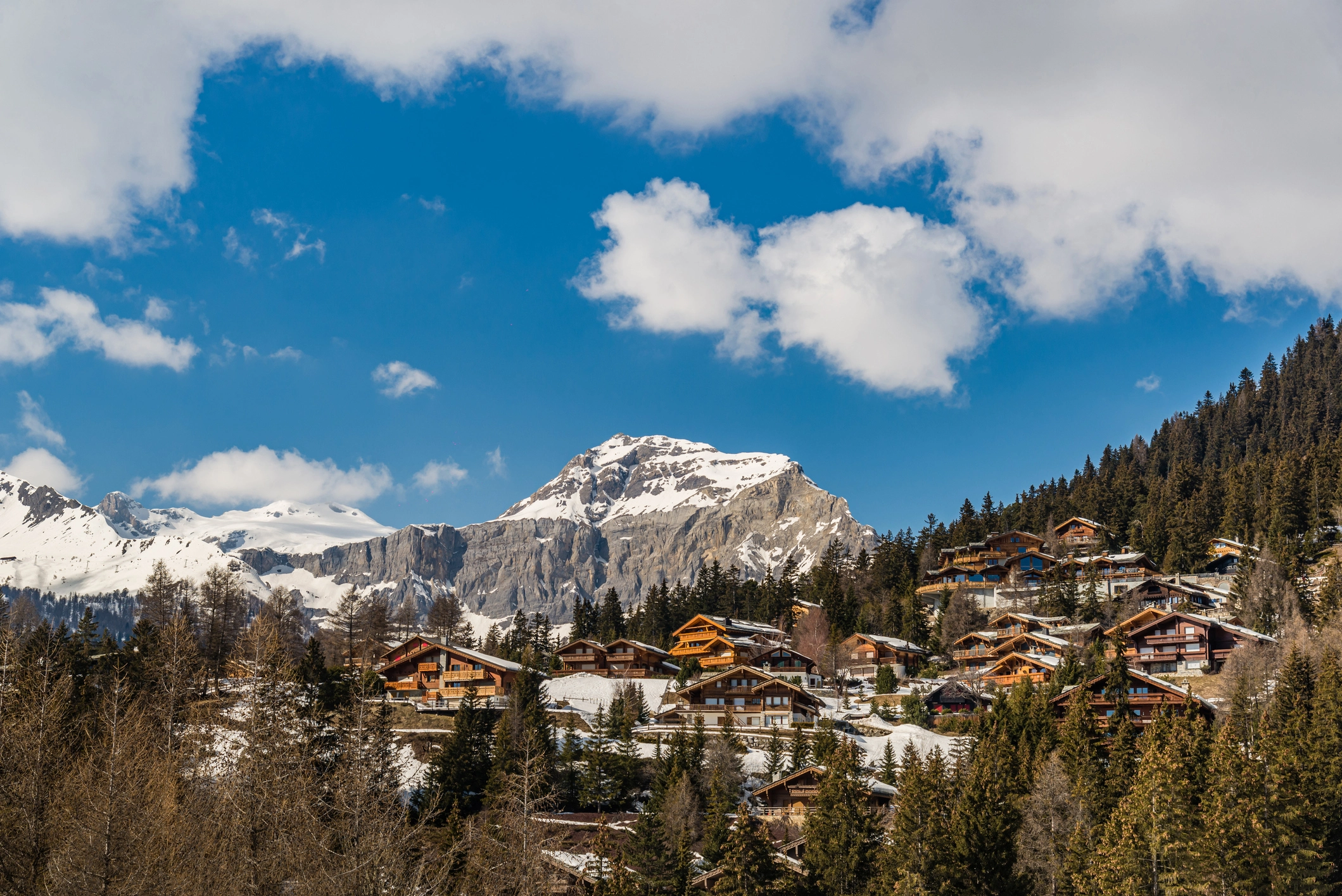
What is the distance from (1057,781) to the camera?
4956 centimetres

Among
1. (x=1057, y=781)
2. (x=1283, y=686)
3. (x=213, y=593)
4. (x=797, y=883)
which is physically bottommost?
(x=797, y=883)

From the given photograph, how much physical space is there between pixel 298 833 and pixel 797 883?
23.5 metres

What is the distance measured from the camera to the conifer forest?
30859mm

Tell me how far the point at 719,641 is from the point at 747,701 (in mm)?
23094

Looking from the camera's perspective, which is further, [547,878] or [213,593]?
[213,593]

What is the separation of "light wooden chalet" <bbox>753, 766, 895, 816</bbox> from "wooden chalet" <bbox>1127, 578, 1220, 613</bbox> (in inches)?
1991

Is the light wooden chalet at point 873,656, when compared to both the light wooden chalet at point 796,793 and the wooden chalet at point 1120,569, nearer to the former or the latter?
the wooden chalet at point 1120,569

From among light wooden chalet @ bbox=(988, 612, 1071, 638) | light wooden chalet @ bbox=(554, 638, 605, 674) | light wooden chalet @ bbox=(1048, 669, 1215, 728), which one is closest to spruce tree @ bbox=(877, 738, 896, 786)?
light wooden chalet @ bbox=(1048, 669, 1215, 728)

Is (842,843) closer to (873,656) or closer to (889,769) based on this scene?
(889,769)

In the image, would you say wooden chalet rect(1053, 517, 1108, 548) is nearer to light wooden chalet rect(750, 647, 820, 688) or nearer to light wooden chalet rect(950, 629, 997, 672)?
light wooden chalet rect(950, 629, 997, 672)

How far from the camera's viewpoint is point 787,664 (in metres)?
95.4

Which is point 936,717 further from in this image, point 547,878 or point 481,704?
point 547,878

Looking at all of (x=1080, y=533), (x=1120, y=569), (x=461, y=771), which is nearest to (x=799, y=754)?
(x=461, y=771)

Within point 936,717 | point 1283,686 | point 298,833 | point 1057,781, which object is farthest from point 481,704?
point 1283,686
